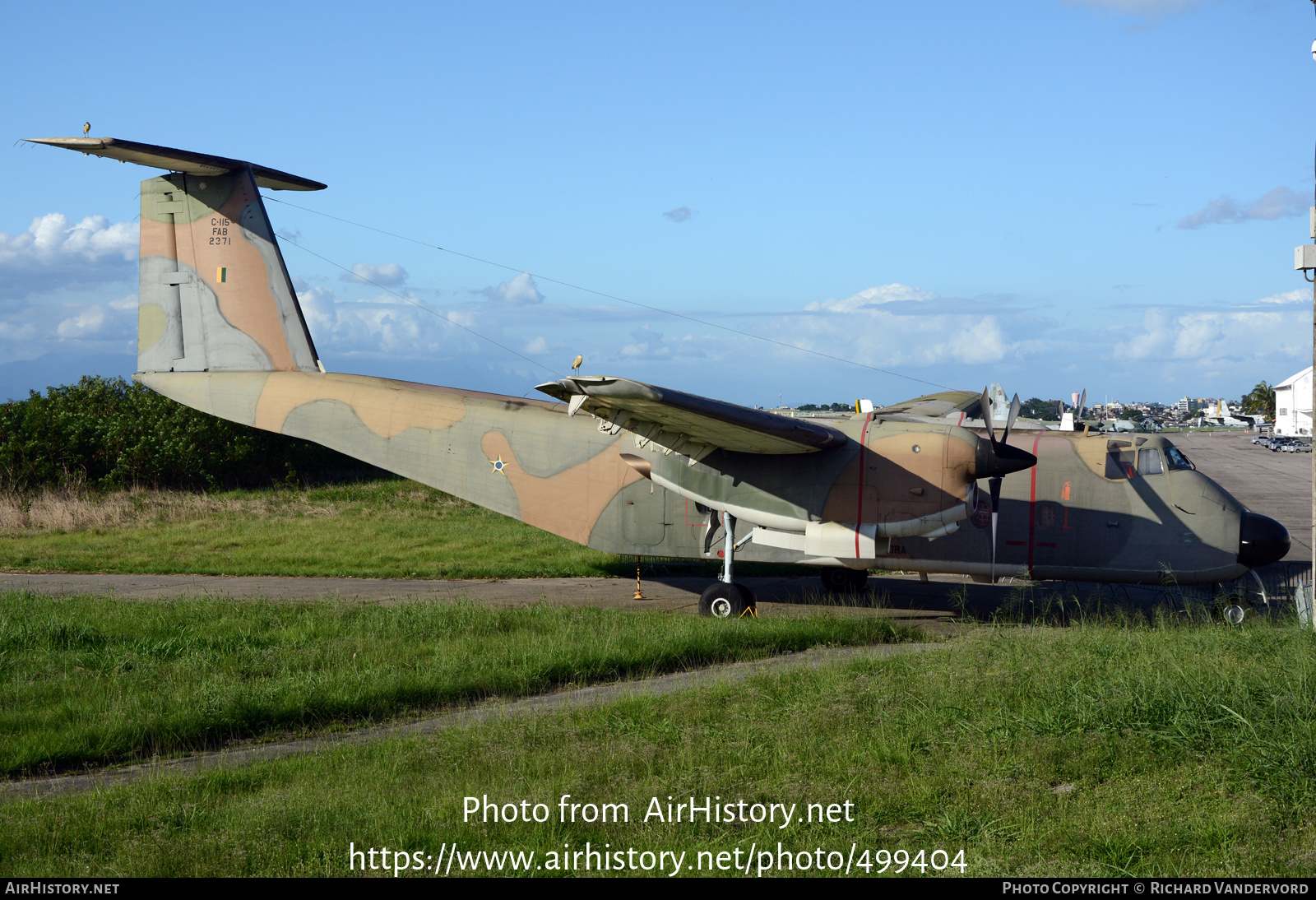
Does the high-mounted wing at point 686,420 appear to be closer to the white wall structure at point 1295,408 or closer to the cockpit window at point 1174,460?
the cockpit window at point 1174,460

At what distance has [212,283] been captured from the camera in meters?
17.7

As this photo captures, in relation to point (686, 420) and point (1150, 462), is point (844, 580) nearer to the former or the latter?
point (1150, 462)

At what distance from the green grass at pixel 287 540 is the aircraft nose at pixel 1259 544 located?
37.0ft

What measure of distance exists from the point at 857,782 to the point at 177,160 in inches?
623

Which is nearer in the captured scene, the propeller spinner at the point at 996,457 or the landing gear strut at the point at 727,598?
the propeller spinner at the point at 996,457

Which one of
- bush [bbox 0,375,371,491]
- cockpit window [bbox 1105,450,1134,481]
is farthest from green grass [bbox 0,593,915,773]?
bush [bbox 0,375,371,491]

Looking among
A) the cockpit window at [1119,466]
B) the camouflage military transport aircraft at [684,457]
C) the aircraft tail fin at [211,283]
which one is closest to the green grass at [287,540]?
the camouflage military transport aircraft at [684,457]

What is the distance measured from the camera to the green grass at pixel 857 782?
18.3 ft

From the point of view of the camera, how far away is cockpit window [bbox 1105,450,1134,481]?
14.4 metres

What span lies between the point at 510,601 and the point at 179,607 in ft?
16.6

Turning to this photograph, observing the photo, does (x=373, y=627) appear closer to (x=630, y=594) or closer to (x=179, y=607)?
(x=179, y=607)

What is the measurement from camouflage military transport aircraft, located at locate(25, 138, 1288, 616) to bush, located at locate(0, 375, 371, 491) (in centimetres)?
1065

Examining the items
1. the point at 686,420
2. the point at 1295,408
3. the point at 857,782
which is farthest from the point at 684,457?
the point at 1295,408
